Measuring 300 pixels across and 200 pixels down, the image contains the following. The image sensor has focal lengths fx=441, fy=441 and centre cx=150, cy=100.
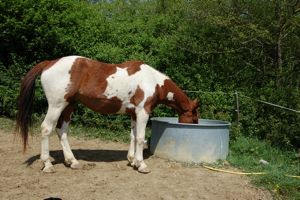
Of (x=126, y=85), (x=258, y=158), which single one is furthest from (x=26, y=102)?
(x=258, y=158)

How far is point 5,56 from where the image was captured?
11.1 metres

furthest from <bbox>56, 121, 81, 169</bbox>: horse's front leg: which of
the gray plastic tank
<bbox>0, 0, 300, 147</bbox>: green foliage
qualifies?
<bbox>0, 0, 300, 147</bbox>: green foliage

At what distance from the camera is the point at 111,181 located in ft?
20.4

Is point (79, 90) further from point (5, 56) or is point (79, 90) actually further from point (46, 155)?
point (5, 56)

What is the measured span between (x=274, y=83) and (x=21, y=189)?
19.5ft

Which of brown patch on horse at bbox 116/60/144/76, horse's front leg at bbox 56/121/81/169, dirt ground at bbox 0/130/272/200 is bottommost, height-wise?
dirt ground at bbox 0/130/272/200

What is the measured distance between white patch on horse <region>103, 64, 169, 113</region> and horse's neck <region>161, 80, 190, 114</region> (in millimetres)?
348

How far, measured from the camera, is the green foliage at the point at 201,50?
9242 mm

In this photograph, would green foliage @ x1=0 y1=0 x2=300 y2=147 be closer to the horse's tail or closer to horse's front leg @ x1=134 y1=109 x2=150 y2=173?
horse's front leg @ x1=134 y1=109 x2=150 y2=173

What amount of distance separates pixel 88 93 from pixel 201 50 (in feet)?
13.1

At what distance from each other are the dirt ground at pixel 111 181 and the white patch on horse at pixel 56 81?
1.14 meters

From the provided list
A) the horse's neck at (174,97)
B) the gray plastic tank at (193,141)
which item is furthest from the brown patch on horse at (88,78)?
the gray plastic tank at (193,141)

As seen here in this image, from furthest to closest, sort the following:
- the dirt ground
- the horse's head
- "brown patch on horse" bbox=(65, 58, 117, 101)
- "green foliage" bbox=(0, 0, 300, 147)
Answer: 1. "green foliage" bbox=(0, 0, 300, 147)
2. the horse's head
3. "brown patch on horse" bbox=(65, 58, 117, 101)
4. the dirt ground

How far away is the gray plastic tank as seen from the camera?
7.32 metres
